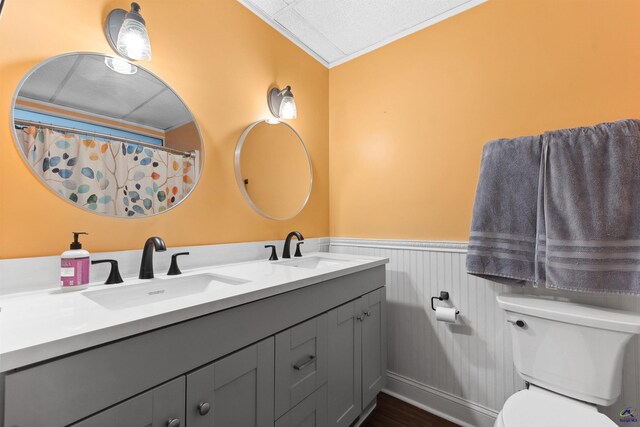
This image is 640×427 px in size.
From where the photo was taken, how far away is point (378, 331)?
1.61m

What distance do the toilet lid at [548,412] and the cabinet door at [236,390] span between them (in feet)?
2.71

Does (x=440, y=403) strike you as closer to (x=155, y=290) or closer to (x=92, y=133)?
(x=155, y=290)

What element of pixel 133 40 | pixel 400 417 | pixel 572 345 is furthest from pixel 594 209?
pixel 133 40

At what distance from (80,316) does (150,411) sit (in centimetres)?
28

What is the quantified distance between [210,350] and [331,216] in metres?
1.53

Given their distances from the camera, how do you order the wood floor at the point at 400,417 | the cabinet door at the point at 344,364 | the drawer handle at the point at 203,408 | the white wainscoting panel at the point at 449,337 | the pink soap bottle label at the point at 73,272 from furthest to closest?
the wood floor at the point at 400,417 < the white wainscoting panel at the point at 449,337 < the cabinet door at the point at 344,364 < the pink soap bottle label at the point at 73,272 < the drawer handle at the point at 203,408

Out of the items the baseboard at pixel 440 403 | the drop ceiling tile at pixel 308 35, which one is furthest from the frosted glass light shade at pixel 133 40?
the baseboard at pixel 440 403

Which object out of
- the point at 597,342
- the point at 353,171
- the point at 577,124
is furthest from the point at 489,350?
the point at 353,171

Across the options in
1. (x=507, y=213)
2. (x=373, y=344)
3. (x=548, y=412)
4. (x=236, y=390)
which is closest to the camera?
(x=236, y=390)

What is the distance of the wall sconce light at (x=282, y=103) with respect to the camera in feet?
5.81

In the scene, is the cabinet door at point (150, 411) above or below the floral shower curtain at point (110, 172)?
below

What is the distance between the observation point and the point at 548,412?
1.00m

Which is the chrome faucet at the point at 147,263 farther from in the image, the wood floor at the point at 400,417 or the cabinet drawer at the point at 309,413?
the wood floor at the point at 400,417

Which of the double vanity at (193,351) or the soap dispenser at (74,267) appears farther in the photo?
the soap dispenser at (74,267)
